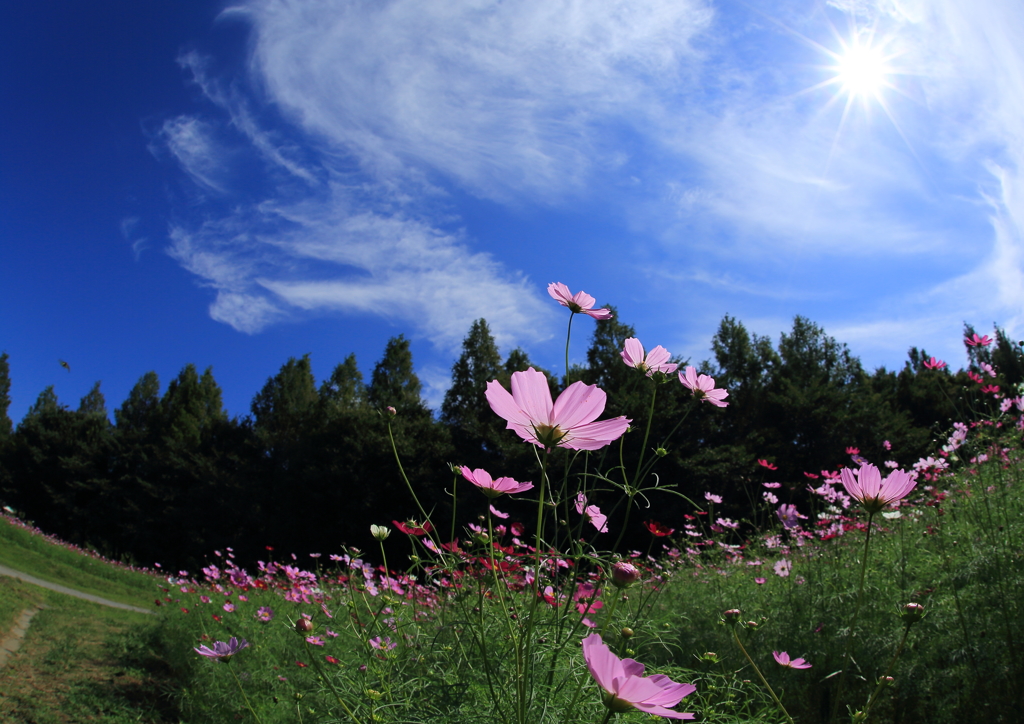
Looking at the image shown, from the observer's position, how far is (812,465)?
11023 mm

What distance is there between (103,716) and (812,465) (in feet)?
38.0

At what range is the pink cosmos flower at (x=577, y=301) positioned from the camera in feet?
3.12

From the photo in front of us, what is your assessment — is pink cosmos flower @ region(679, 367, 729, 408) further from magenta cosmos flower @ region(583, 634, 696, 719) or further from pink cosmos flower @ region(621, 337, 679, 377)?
magenta cosmos flower @ region(583, 634, 696, 719)

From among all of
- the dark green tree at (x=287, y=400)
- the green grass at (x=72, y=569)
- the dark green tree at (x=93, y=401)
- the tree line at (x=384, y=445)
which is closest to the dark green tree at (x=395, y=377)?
the tree line at (x=384, y=445)

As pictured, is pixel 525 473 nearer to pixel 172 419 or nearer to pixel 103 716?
pixel 103 716

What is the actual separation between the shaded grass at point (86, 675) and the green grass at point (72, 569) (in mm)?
3344

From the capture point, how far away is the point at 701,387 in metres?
0.99

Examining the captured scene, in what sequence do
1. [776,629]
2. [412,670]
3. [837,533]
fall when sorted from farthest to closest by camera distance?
[837,533]
[776,629]
[412,670]

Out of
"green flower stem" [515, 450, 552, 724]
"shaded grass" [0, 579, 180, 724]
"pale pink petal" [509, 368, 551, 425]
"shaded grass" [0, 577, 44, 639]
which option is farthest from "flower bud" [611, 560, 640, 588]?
"shaded grass" [0, 577, 44, 639]

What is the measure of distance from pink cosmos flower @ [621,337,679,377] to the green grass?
27.8 feet

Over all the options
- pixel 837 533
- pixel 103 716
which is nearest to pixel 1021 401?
pixel 837 533

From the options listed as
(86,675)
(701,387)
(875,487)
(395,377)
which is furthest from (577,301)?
(395,377)

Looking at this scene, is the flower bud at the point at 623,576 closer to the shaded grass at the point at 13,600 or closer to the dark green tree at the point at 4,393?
the shaded grass at the point at 13,600

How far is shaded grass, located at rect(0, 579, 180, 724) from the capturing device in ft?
9.09
